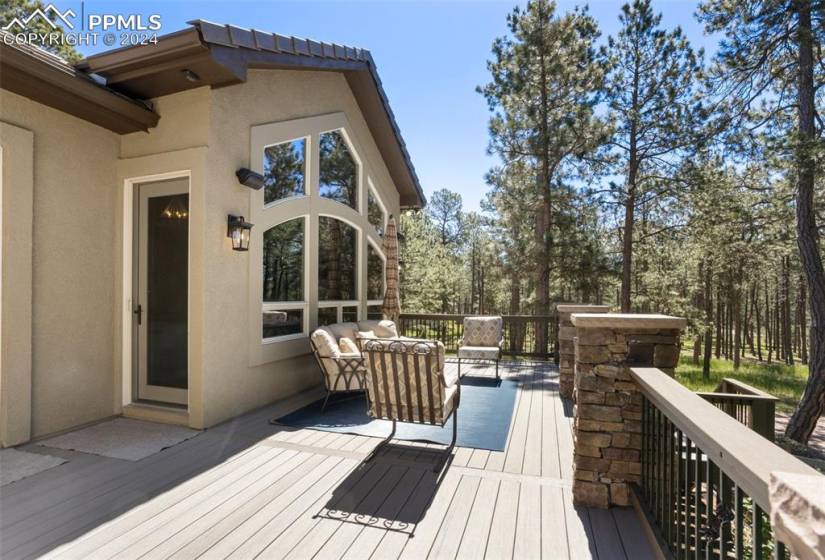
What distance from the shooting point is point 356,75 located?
7016 millimetres

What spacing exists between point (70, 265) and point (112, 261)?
1.49ft

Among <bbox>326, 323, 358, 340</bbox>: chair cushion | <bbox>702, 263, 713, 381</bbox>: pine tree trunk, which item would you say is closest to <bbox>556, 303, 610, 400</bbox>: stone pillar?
<bbox>326, 323, 358, 340</bbox>: chair cushion

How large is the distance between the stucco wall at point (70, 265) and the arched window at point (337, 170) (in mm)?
2680

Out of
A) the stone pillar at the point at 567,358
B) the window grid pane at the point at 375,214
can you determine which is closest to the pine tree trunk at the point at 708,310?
the stone pillar at the point at 567,358

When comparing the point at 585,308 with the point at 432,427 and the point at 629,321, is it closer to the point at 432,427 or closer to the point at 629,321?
the point at 432,427

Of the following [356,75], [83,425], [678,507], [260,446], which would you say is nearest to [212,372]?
[260,446]

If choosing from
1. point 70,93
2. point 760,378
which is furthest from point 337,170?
point 760,378

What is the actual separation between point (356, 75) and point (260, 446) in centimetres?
585

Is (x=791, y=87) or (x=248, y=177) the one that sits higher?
(x=791, y=87)

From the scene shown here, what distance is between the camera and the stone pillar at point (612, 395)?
2740 millimetres

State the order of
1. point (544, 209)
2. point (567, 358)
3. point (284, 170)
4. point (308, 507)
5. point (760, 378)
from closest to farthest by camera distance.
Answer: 1. point (308, 507)
2. point (284, 170)
3. point (567, 358)
4. point (544, 209)
5. point (760, 378)

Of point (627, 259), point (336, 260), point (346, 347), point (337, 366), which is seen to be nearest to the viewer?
point (337, 366)

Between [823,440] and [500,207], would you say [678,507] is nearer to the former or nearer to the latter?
[823,440]

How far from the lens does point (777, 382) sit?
15.0 m
